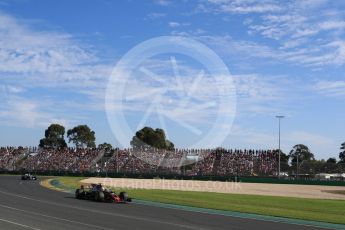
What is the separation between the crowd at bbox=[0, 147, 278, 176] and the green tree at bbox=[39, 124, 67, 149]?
43632mm

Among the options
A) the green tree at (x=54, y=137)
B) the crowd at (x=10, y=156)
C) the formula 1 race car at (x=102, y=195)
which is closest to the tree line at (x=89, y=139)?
the green tree at (x=54, y=137)

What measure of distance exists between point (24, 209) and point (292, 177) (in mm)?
56613

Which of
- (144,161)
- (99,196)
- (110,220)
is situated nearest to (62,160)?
(144,161)

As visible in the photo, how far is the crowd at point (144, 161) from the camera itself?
8169 cm

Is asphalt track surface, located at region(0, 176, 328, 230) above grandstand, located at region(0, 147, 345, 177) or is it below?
below

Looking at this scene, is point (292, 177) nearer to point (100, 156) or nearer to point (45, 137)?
point (100, 156)

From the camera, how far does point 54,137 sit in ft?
527

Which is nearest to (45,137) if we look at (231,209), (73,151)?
(73,151)

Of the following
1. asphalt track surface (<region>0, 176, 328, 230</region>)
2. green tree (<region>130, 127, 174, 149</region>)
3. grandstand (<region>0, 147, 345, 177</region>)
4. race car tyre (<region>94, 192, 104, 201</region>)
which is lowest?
asphalt track surface (<region>0, 176, 328, 230</region>)

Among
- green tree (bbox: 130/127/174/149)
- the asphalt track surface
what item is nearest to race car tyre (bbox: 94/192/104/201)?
Answer: the asphalt track surface

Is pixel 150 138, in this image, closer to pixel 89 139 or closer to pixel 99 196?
pixel 89 139

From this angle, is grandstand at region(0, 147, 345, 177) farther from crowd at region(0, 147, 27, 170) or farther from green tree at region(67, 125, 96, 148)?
green tree at region(67, 125, 96, 148)

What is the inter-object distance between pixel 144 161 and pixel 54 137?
7369 cm

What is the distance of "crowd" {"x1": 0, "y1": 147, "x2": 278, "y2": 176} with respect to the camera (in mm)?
81688
